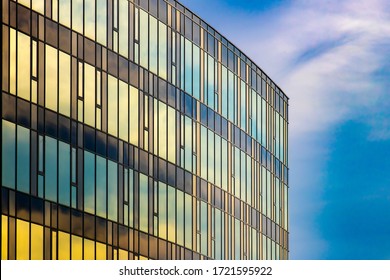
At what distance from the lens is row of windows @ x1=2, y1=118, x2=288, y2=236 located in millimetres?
50062

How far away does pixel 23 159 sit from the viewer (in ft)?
165

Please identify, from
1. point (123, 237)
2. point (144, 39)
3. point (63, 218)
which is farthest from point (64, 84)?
point (144, 39)

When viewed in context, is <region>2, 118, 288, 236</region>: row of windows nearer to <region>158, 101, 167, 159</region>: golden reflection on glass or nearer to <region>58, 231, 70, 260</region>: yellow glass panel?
<region>58, 231, 70, 260</region>: yellow glass panel

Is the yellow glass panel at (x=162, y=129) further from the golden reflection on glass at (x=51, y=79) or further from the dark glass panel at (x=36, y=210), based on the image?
the dark glass panel at (x=36, y=210)

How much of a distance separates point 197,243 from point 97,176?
12.9m

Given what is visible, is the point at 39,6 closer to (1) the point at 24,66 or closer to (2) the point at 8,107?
(1) the point at 24,66

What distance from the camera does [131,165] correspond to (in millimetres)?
60094

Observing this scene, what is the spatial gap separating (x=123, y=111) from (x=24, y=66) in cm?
940

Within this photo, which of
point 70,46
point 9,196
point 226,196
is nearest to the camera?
point 9,196

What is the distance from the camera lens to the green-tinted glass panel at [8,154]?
49344 millimetres

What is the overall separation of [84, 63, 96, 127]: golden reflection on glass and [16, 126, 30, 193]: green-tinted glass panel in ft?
18.3

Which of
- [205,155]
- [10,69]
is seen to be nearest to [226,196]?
[205,155]

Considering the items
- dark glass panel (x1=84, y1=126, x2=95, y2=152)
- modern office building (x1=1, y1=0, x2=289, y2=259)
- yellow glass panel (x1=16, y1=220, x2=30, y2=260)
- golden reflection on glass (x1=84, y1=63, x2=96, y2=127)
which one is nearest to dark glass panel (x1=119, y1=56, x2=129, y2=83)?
modern office building (x1=1, y1=0, x2=289, y2=259)
